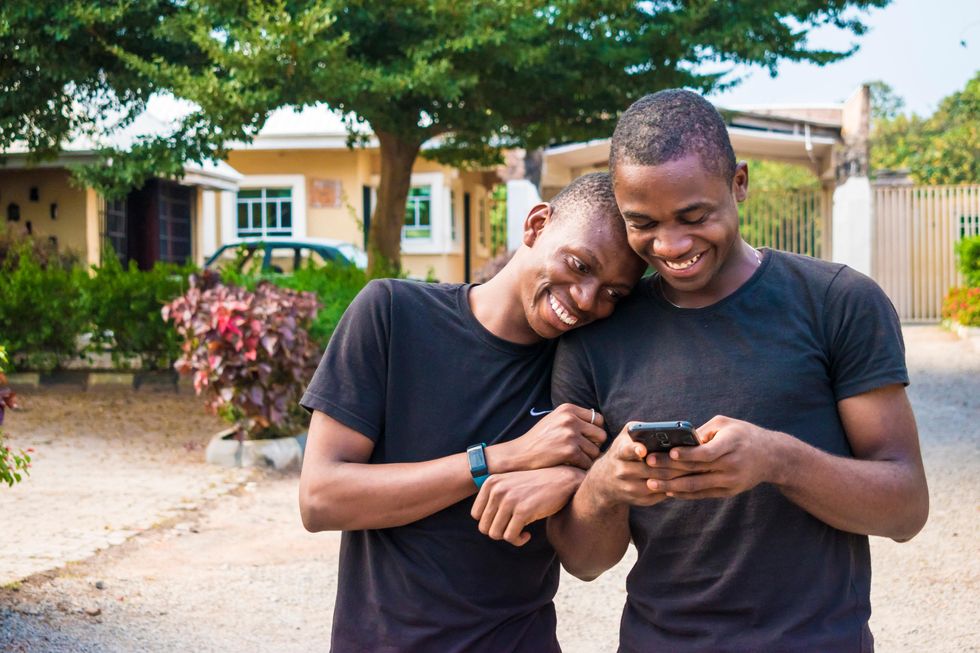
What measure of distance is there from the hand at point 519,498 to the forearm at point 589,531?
38 millimetres

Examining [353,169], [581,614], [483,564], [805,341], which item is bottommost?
[581,614]

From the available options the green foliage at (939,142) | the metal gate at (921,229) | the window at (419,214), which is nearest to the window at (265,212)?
the window at (419,214)

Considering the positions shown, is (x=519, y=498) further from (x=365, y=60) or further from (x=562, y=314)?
(x=365, y=60)

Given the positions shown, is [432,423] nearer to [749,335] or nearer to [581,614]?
[749,335]

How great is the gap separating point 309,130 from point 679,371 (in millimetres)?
19090

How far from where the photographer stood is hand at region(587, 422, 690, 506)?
5.93ft

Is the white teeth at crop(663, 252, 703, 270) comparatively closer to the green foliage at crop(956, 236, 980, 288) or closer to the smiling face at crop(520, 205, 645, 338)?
the smiling face at crop(520, 205, 645, 338)

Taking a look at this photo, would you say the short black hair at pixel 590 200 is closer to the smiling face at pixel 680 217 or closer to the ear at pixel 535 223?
the ear at pixel 535 223

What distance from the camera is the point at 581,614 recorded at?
5.24m

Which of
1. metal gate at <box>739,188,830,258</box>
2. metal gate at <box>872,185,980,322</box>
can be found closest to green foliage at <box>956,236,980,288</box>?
metal gate at <box>872,185,980,322</box>

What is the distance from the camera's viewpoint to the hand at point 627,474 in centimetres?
181

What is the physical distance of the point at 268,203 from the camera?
21.8 metres

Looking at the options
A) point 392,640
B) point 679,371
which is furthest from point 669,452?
point 392,640

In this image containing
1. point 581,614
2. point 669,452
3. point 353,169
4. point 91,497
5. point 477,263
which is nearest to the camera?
point 669,452
